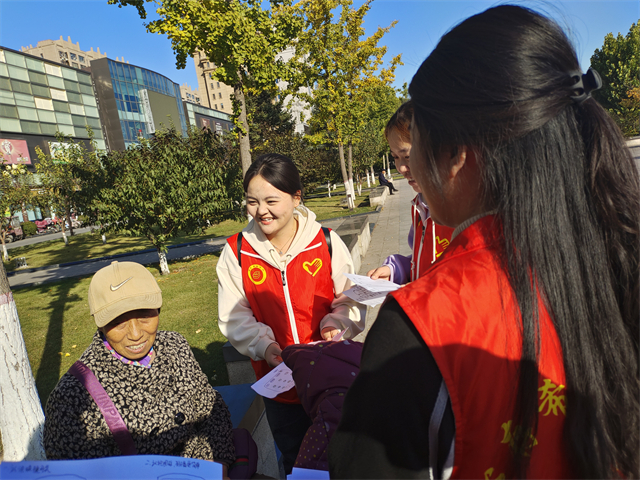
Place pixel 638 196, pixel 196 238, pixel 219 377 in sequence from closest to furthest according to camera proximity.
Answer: pixel 638 196 → pixel 219 377 → pixel 196 238

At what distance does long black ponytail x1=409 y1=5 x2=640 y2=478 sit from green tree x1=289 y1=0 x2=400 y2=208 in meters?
14.7

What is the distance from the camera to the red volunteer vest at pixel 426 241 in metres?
2.12

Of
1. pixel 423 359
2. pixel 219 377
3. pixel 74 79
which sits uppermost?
pixel 74 79

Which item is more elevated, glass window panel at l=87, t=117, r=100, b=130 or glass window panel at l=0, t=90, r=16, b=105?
glass window panel at l=0, t=90, r=16, b=105

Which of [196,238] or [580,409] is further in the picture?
[196,238]

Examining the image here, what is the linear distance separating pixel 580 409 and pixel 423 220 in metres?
1.68

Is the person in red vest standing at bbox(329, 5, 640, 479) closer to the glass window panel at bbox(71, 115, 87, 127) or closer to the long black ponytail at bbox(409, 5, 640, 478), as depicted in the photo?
the long black ponytail at bbox(409, 5, 640, 478)

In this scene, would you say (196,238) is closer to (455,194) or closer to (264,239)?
(264,239)

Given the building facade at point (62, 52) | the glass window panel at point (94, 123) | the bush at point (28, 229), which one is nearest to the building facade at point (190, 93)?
the building facade at point (62, 52)

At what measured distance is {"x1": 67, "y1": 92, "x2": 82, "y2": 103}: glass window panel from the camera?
154ft

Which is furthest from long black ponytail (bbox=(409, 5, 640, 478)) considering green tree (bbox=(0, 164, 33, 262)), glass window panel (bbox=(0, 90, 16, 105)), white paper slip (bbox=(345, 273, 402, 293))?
glass window panel (bbox=(0, 90, 16, 105))

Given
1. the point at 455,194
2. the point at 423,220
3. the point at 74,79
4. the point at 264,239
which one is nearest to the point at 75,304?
the point at 264,239

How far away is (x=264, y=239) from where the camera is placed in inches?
95.2

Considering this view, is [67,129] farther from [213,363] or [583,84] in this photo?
[583,84]
